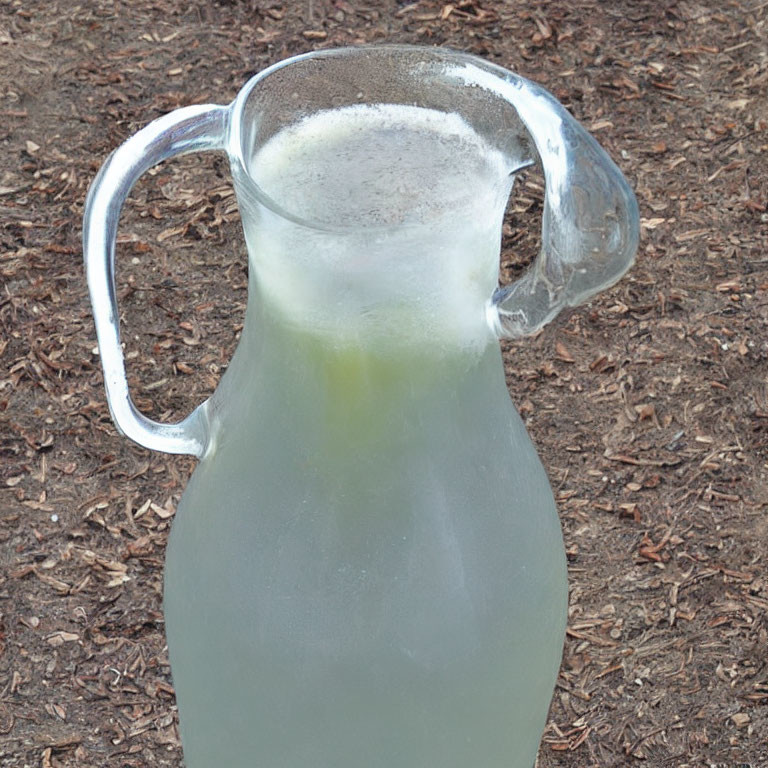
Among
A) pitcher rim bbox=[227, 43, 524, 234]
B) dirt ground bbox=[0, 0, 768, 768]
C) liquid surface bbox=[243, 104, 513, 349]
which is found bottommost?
dirt ground bbox=[0, 0, 768, 768]

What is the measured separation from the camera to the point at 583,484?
229 centimetres

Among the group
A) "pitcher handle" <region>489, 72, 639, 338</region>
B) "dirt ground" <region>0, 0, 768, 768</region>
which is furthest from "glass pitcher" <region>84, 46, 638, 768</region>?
"dirt ground" <region>0, 0, 768, 768</region>

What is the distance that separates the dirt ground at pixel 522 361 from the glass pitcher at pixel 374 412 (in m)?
0.83

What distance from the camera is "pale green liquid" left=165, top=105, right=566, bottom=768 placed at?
3.59 feet

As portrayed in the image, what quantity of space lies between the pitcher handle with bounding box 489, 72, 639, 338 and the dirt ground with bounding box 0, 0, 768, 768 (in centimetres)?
110

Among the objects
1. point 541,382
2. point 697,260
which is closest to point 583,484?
point 541,382

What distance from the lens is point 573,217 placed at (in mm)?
989

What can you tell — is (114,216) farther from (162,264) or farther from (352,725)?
(162,264)

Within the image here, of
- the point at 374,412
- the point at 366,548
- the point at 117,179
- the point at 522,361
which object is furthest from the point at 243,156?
the point at 522,361

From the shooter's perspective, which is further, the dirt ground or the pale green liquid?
the dirt ground

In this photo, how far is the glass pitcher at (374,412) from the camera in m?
1.03

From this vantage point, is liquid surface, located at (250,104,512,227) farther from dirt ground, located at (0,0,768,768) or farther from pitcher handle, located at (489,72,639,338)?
dirt ground, located at (0,0,768,768)

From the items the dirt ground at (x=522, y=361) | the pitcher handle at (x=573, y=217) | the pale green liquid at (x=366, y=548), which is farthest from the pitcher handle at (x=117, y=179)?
the dirt ground at (x=522, y=361)

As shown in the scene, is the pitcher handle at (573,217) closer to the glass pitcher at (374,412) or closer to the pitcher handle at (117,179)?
the glass pitcher at (374,412)
